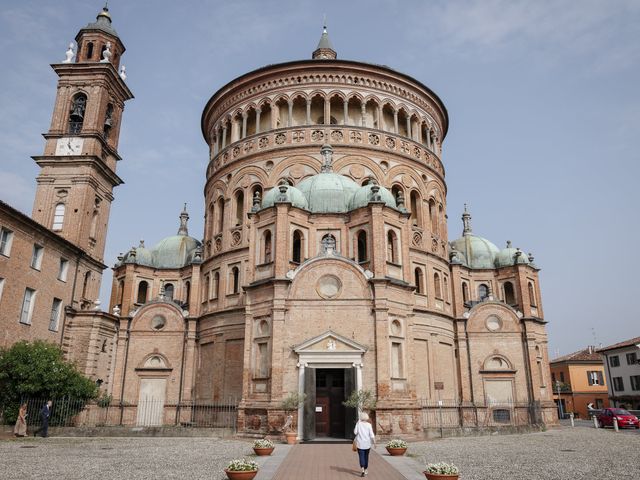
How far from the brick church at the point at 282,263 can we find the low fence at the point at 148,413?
0.30 m

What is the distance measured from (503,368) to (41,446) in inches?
1068

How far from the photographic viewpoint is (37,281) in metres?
28.9

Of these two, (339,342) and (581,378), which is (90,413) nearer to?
(339,342)

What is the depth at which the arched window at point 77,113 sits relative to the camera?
3720 centimetres

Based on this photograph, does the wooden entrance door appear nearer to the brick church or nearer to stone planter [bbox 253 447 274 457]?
the brick church

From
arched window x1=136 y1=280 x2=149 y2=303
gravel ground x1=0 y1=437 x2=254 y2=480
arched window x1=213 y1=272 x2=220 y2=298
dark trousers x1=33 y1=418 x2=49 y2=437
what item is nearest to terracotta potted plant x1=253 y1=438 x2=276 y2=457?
gravel ground x1=0 y1=437 x2=254 y2=480

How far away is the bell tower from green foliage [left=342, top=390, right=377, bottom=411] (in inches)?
868

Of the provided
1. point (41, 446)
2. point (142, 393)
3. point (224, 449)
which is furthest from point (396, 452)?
point (142, 393)

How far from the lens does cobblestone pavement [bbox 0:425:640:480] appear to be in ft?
42.3

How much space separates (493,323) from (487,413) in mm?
6011

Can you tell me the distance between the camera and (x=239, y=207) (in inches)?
1390

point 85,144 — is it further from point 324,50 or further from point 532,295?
point 532,295

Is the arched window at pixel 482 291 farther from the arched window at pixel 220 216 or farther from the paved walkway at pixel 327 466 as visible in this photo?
the paved walkway at pixel 327 466

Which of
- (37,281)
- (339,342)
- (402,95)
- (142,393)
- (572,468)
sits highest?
(402,95)
